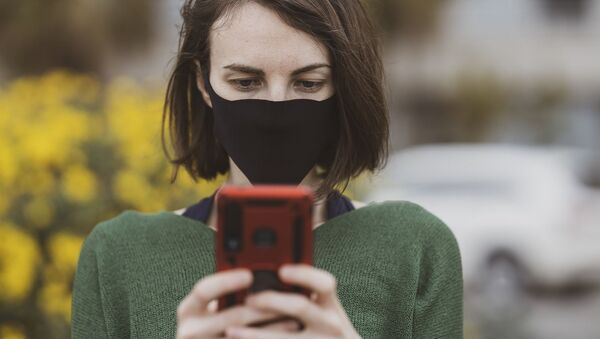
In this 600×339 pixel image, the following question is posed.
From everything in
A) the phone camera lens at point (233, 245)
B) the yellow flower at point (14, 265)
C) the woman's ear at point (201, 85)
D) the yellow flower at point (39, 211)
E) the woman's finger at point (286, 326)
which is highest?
the woman's ear at point (201, 85)

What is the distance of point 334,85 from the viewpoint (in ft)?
5.50

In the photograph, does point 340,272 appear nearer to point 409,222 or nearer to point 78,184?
point 409,222

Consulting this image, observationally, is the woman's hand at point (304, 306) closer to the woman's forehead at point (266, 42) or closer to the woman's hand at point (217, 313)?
the woman's hand at point (217, 313)

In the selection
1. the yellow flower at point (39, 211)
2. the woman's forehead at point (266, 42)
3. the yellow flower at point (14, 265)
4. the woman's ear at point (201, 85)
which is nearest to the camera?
the woman's forehead at point (266, 42)

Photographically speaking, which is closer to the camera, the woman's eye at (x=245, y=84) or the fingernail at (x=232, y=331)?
the fingernail at (x=232, y=331)

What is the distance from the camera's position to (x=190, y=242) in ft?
5.85

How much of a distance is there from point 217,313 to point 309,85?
63 cm

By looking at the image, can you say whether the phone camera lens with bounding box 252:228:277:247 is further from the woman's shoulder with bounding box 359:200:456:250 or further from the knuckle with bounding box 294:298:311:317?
the woman's shoulder with bounding box 359:200:456:250

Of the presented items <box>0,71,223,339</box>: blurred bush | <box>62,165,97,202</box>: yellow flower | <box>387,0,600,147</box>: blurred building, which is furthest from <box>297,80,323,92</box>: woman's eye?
<box>387,0,600,147</box>: blurred building

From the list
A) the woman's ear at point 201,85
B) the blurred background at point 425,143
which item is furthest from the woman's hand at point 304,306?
the blurred background at point 425,143

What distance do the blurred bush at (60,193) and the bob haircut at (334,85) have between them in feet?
3.39

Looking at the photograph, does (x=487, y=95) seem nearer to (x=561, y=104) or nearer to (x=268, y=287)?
(x=561, y=104)

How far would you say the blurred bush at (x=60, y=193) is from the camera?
10.3ft

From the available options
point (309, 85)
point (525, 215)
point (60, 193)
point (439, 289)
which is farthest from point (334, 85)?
point (525, 215)
